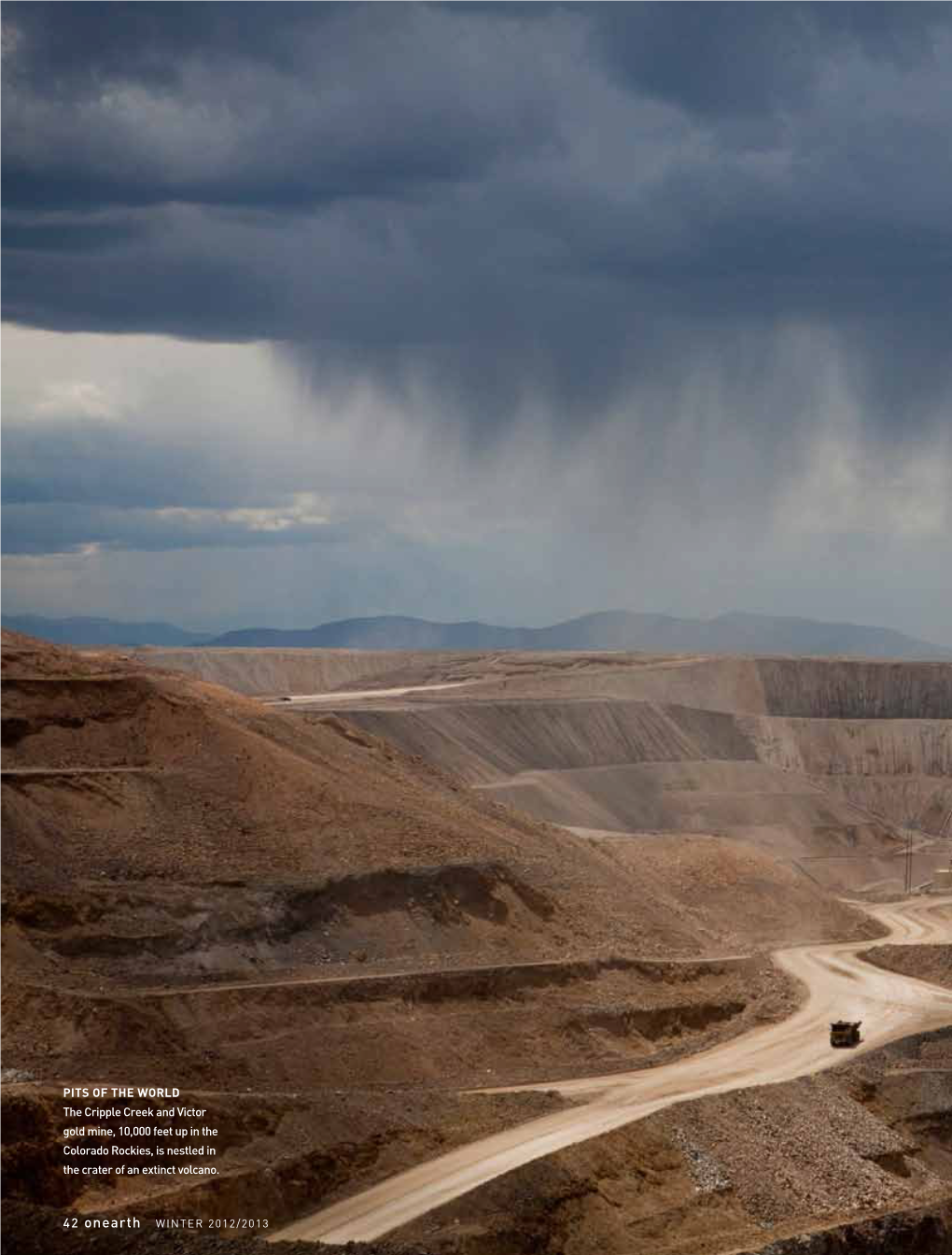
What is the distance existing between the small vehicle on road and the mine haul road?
313 millimetres

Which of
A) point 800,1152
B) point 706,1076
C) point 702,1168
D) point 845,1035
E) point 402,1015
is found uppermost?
point 402,1015

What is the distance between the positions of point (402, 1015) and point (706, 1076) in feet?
29.3

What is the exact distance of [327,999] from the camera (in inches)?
2308

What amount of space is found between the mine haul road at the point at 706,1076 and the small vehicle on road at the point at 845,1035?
313 mm

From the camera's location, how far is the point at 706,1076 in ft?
193

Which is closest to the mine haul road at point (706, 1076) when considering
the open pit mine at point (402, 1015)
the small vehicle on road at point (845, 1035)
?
the open pit mine at point (402, 1015)

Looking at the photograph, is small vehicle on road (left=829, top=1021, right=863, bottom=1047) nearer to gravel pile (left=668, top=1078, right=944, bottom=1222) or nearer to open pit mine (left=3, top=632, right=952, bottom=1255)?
open pit mine (left=3, top=632, right=952, bottom=1255)

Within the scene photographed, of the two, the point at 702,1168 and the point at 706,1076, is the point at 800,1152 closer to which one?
the point at 702,1168

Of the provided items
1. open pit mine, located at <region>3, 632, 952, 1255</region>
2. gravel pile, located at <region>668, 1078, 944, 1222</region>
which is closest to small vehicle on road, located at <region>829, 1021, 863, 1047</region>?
open pit mine, located at <region>3, 632, 952, 1255</region>

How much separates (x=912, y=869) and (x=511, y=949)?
71174 mm

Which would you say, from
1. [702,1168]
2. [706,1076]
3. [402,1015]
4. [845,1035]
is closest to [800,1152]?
[702,1168]

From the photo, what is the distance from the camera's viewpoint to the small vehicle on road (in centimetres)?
6381

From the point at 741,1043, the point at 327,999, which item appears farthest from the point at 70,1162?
the point at 741,1043

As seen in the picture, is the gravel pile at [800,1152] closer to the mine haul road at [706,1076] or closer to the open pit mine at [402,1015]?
the open pit mine at [402,1015]
